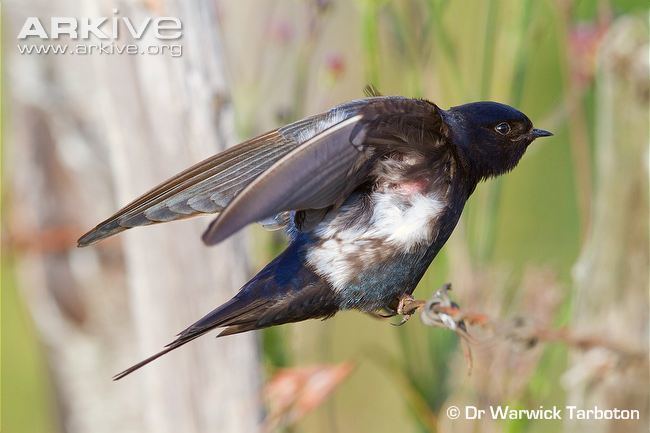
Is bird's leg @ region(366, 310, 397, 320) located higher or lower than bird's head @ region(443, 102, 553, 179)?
lower

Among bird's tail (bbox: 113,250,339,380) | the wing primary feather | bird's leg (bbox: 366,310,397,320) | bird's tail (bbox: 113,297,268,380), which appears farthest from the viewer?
bird's leg (bbox: 366,310,397,320)

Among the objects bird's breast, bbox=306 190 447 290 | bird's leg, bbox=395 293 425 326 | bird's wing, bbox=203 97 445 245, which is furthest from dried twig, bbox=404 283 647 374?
bird's wing, bbox=203 97 445 245

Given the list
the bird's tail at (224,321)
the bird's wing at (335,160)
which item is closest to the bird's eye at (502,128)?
the bird's wing at (335,160)

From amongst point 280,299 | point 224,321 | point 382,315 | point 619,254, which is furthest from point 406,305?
point 619,254

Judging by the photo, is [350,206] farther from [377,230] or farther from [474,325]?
[474,325]

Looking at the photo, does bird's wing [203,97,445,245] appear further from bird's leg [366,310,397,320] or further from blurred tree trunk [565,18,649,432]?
blurred tree trunk [565,18,649,432]

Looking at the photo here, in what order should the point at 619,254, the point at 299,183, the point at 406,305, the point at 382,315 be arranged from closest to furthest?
the point at 299,183 → the point at 406,305 → the point at 382,315 → the point at 619,254

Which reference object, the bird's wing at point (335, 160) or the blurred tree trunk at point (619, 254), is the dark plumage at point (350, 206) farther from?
the blurred tree trunk at point (619, 254)

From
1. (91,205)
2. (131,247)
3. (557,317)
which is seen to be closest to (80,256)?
(91,205)
